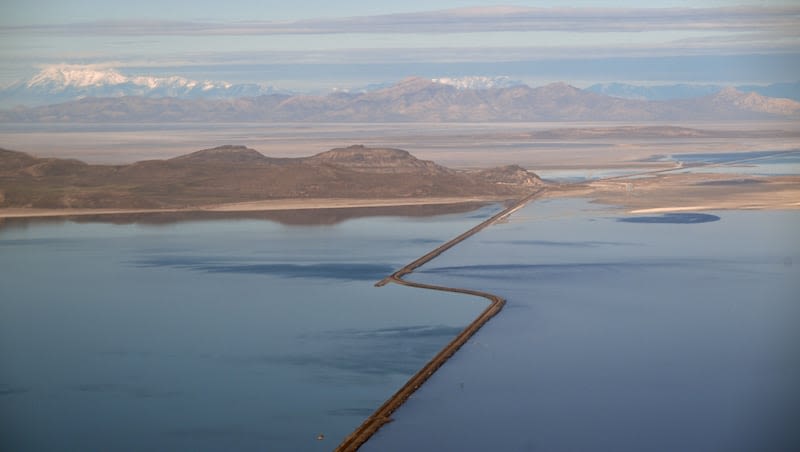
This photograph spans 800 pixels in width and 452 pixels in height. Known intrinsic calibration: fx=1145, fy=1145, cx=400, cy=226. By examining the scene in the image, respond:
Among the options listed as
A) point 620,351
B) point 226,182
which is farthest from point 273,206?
point 620,351

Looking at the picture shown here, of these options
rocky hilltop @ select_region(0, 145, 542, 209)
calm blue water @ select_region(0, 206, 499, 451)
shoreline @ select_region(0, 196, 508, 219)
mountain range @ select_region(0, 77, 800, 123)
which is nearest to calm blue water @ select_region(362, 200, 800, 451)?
calm blue water @ select_region(0, 206, 499, 451)

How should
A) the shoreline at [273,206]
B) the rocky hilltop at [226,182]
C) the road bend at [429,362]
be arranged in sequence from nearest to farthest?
the road bend at [429,362], the shoreline at [273,206], the rocky hilltop at [226,182]

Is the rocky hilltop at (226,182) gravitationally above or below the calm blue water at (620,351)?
above

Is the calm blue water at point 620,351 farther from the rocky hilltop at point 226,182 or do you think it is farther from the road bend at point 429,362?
the rocky hilltop at point 226,182

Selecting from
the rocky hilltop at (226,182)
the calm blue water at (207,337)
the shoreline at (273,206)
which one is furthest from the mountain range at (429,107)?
the calm blue water at (207,337)

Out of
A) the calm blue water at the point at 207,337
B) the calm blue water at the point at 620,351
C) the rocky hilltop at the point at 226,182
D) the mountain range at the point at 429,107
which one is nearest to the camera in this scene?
the calm blue water at the point at 620,351

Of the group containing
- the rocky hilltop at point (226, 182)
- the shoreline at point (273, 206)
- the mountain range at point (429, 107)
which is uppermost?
the mountain range at point (429, 107)

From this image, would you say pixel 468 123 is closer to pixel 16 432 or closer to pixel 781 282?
pixel 781 282

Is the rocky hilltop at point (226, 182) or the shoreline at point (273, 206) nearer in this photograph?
the shoreline at point (273, 206)
